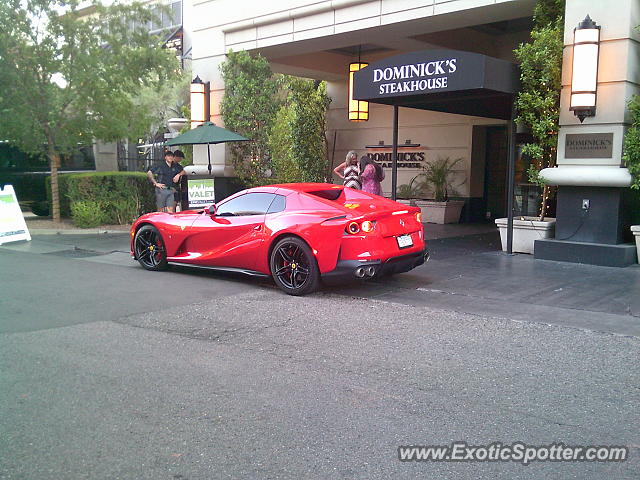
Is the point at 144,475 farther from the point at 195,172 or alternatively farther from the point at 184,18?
the point at 184,18

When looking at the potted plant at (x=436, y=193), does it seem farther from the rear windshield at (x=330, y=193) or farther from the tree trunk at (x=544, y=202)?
the rear windshield at (x=330, y=193)

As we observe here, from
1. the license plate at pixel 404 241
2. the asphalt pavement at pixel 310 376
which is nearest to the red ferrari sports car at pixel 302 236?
the license plate at pixel 404 241

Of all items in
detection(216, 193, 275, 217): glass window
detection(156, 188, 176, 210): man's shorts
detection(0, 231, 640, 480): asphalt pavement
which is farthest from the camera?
detection(156, 188, 176, 210): man's shorts

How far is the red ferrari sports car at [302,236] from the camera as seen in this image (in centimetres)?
804

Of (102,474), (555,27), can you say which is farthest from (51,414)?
(555,27)

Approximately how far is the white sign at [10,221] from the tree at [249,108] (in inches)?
212

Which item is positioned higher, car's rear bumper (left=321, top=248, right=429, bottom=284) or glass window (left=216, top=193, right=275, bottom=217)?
glass window (left=216, top=193, right=275, bottom=217)

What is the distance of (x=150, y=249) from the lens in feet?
33.8

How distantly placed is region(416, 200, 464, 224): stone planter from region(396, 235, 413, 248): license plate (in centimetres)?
909

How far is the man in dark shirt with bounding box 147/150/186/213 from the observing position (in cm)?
1430

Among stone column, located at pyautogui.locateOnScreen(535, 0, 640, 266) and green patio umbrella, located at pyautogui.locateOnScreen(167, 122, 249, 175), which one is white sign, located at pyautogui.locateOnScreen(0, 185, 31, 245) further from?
stone column, located at pyautogui.locateOnScreen(535, 0, 640, 266)

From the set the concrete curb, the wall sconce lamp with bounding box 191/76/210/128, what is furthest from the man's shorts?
the wall sconce lamp with bounding box 191/76/210/128

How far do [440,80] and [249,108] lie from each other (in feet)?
22.4

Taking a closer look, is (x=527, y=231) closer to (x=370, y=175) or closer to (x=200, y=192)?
(x=370, y=175)
